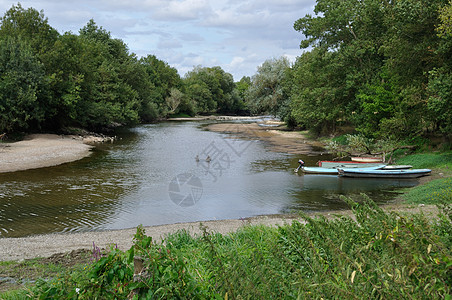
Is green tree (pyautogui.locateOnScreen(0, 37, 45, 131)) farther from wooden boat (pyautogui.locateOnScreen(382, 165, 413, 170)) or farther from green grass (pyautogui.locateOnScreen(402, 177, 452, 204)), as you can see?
green grass (pyautogui.locateOnScreen(402, 177, 452, 204))

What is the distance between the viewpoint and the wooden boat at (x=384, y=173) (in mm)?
20484

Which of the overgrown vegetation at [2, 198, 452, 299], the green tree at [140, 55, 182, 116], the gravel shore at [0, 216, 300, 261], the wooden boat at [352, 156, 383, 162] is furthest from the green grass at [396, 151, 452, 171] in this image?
the green tree at [140, 55, 182, 116]

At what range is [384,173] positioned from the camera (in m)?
21.3

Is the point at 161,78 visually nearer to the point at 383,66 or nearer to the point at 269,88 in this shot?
the point at 269,88

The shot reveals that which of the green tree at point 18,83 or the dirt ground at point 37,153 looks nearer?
the dirt ground at point 37,153

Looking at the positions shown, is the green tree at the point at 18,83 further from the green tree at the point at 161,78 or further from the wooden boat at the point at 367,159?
the green tree at the point at 161,78

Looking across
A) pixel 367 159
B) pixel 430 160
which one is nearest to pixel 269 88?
pixel 367 159

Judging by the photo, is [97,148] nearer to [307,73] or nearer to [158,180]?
[158,180]

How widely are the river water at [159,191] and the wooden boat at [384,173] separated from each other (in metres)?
0.54

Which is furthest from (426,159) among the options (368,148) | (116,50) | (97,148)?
(116,50)

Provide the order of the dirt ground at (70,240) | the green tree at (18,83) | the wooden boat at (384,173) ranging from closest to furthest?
the dirt ground at (70,240), the wooden boat at (384,173), the green tree at (18,83)

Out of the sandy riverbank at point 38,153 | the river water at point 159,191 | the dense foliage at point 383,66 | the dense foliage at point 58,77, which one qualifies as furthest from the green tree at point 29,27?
the dense foliage at point 383,66

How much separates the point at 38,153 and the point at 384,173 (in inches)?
933

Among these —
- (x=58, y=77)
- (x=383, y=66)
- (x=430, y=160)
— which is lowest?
(x=430, y=160)
